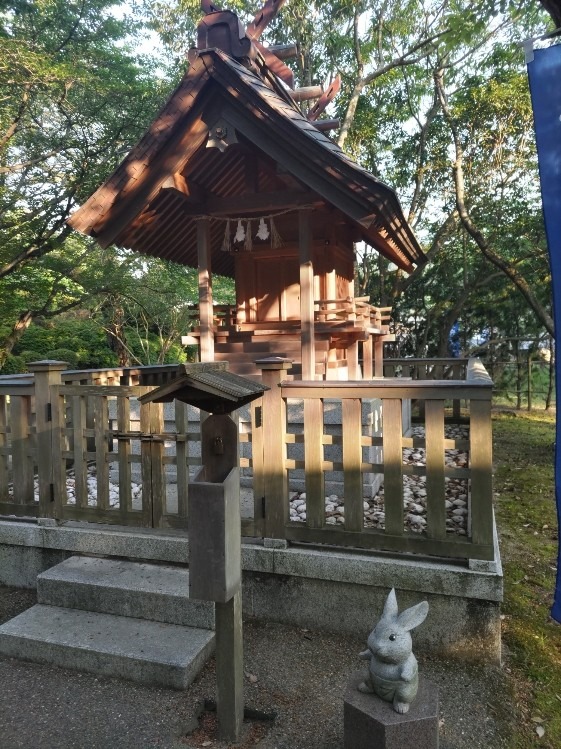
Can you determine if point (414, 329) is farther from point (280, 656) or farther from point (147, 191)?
point (280, 656)

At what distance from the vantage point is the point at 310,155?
609 centimetres

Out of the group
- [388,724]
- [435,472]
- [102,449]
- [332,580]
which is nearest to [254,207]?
[102,449]

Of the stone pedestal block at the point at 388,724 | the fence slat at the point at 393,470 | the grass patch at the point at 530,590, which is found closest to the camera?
the stone pedestal block at the point at 388,724

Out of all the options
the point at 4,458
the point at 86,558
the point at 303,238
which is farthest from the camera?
the point at 303,238

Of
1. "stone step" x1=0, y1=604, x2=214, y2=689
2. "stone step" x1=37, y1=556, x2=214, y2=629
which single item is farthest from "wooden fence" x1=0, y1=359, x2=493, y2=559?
"stone step" x1=0, y1=604, x2=214, y2=689

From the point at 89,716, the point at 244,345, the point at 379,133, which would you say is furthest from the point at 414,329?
the point at 89,716

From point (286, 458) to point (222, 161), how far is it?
211 inches

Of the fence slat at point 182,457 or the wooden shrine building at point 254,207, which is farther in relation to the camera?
the wooden shrine building at point 254,207

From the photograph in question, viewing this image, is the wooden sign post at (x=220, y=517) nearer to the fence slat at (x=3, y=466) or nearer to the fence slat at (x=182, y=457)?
the fence slat at (x=182, y=457)

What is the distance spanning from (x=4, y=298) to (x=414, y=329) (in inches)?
559

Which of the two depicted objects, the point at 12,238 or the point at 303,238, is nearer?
the point at 303,238

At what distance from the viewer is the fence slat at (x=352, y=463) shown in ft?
12.7

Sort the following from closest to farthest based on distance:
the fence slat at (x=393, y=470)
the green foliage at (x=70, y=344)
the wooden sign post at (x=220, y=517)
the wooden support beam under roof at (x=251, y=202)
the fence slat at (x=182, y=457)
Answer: the wooden sign post at (x=220, y=517) < the fence slat at (x=393, y=470) < the fence slat at (x=182, y=457) < the wooden support beam under roof at (x=251, y=202) < the green foliage at (x=70, y=344)

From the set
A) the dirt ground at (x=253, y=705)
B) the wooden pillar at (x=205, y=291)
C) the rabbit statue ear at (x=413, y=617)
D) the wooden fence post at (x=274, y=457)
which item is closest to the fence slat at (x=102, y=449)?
the dirt ground at (x=253, y=705)
